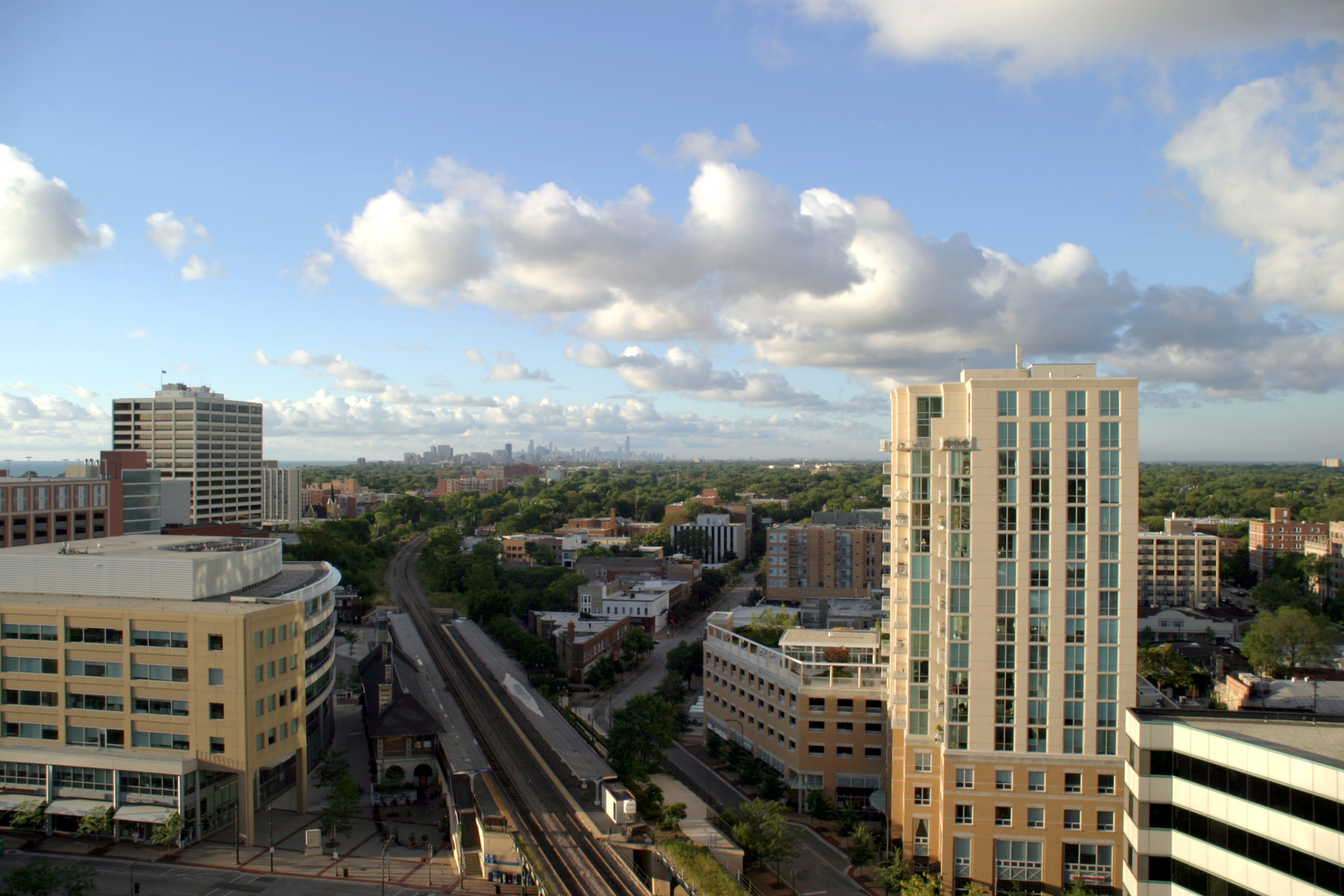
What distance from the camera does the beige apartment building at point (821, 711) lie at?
4462 cm

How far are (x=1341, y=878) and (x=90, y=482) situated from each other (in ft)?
308

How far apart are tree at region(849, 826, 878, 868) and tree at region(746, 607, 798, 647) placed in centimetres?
1713

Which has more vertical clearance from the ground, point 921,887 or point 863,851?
point 921,887

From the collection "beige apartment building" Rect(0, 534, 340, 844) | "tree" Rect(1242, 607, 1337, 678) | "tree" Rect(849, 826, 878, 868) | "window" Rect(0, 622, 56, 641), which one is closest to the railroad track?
"beige apartment building" Rect(0, 534, 340, 844)

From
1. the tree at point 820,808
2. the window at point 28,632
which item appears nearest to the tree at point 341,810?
the window at point 28,632

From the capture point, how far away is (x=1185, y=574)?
10094 cm

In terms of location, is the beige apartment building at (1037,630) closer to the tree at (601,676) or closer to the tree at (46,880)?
the tree at (46,880)

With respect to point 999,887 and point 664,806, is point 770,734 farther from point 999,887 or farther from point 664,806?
point 999,887

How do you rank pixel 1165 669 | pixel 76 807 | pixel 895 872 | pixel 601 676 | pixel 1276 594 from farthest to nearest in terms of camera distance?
1. pixel 1276 594
2. pixel 601 676
3. pixel 1165 669
4. pixel 76 807
5. pixel 895 872

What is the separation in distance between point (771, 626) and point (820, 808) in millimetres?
20948

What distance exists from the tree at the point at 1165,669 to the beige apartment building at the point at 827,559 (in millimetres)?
42522

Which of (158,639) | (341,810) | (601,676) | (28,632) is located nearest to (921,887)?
(341,810)

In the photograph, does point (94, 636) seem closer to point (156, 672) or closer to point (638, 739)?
point (156, 672)

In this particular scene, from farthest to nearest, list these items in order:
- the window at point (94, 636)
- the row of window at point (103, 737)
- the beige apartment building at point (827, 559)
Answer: the beige apartment building at point (827, 559) < the window at point (94, 636) < the row of window at point (103, 737)
